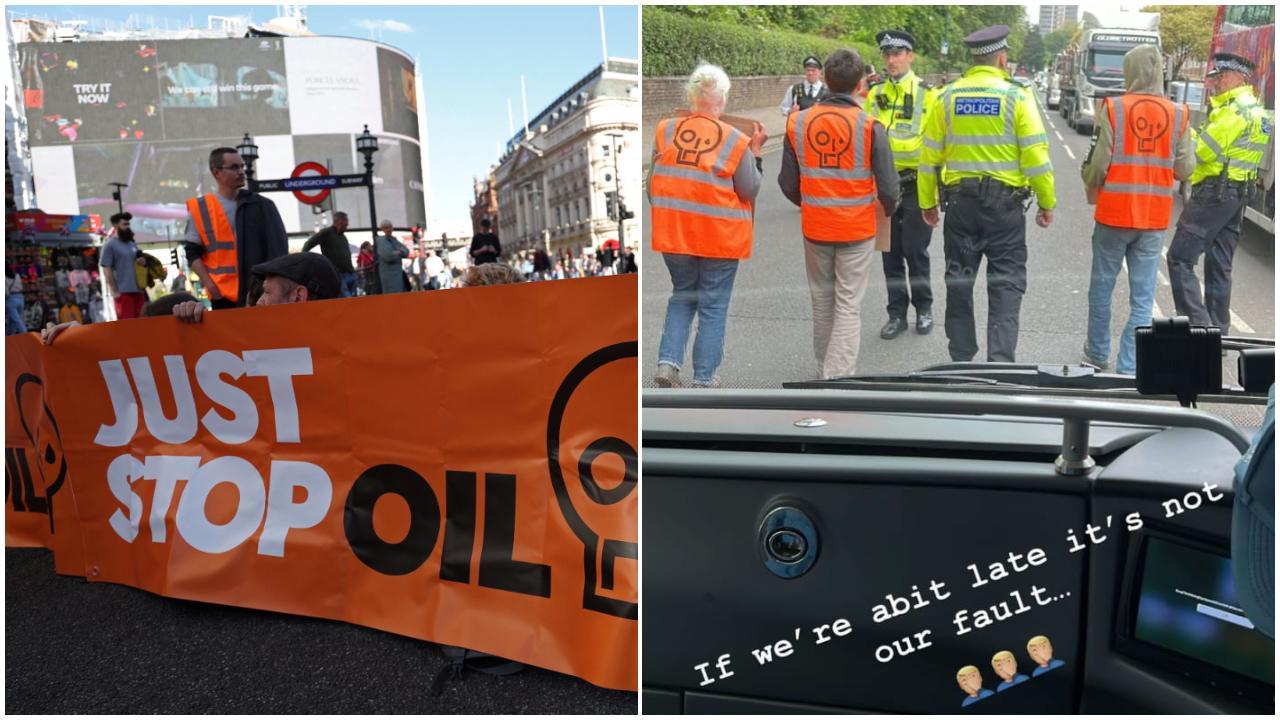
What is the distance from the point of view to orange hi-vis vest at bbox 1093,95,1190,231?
5371 mm

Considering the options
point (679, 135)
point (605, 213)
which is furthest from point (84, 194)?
point (679, 135)

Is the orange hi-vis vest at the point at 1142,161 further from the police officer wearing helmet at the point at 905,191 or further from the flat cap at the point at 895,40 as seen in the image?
the flat cap at the point at 895,40

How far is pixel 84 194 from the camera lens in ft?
228

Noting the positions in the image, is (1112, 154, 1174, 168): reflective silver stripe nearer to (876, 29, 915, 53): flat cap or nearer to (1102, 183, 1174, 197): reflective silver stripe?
(1102, 183, 1174, 197): reflective silver stripe

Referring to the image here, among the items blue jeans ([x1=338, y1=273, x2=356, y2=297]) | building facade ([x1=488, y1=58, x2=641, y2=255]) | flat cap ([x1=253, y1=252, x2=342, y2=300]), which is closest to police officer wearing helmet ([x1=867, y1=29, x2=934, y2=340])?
flat cap ([x1=253, y1=252, x2=342, y2=300])

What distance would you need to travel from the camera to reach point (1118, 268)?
5480 millimetres

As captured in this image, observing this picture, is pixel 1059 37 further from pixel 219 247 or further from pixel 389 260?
pixel 389 260

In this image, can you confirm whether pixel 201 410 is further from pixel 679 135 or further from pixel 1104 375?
pixel 1104 375

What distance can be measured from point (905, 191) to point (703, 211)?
48.5 inches

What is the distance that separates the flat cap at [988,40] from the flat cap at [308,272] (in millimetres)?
3166

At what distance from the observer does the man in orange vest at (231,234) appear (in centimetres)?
575

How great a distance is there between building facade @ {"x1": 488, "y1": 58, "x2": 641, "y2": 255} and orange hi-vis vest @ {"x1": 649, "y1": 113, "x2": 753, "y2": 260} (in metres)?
60.5

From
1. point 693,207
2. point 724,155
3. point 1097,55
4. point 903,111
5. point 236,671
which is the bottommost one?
point 236,671

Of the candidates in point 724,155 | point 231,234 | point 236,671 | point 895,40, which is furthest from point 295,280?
point 895,40
